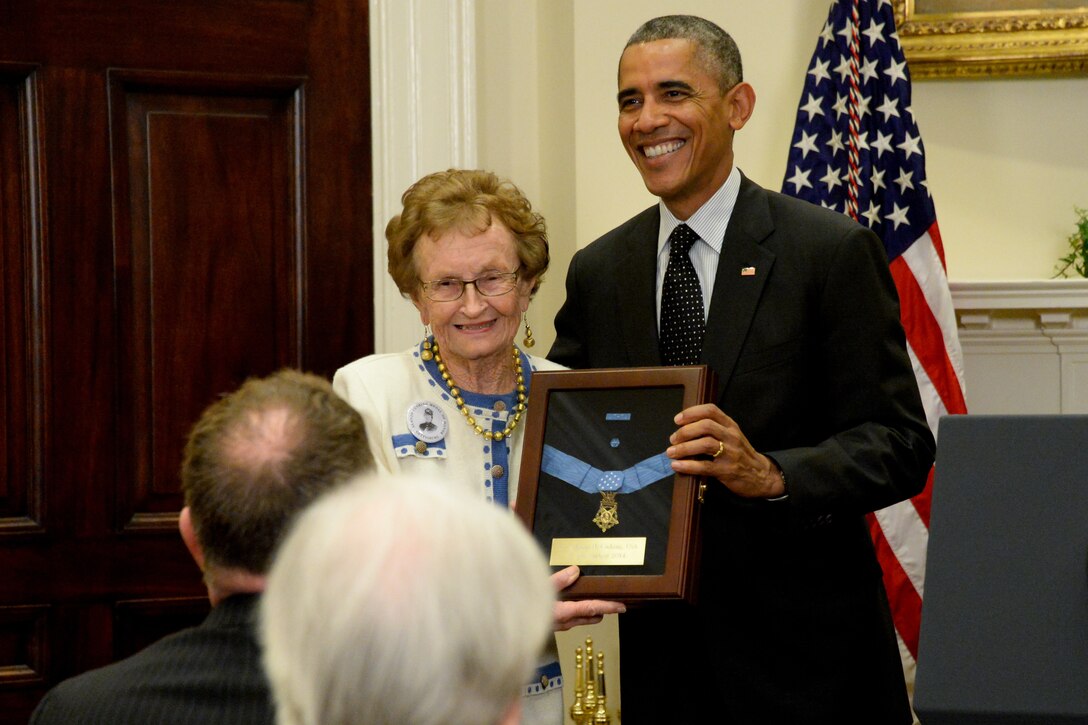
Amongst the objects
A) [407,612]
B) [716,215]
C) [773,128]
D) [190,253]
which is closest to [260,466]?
[407,612]

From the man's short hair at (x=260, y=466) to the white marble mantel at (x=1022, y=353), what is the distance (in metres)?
3.14

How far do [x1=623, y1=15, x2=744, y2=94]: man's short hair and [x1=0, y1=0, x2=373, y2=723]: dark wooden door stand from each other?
143 centimetres

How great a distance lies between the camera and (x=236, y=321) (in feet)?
12.5

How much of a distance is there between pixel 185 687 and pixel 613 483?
1147 mm

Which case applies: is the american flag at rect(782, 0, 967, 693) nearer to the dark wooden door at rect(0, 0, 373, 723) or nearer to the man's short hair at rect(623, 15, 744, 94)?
the man's short hair at rect(623, 15, 744, 94)

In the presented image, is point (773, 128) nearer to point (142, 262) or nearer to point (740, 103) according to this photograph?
point (740, 103)

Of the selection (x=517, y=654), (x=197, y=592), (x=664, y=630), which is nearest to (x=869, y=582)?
(x=664, y=630)

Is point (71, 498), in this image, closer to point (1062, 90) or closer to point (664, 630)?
point (664, 630)

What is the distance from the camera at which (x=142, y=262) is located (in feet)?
12.3

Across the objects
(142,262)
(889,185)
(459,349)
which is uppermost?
(889,185)

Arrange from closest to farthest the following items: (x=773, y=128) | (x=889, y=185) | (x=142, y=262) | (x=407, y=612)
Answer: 1. (x=407, y=612)
2. (x=142, y=262)
3. (x=889, y=185)
4. (x=773, y=128)

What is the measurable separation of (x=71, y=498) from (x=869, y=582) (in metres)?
2.31

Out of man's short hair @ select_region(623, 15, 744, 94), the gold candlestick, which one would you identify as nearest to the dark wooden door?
the gold candlestick

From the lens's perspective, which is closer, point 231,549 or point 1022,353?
point 231,549
